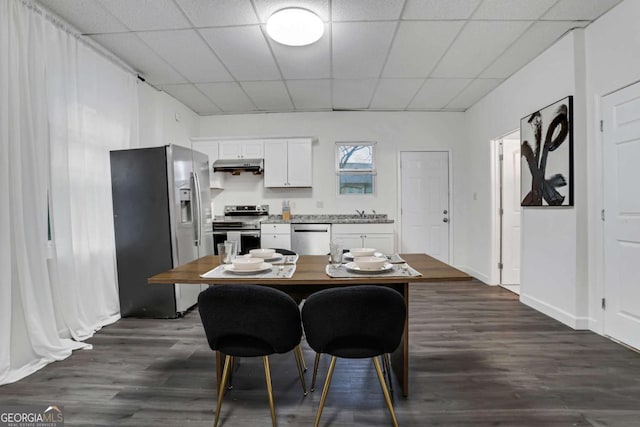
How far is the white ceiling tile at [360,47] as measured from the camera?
2.58 metres

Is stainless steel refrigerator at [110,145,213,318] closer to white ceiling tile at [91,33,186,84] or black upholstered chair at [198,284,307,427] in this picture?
white ceiling tile at [91,33,186,84]

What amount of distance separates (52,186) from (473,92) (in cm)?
486

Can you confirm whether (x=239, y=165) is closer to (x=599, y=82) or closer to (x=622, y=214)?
(x=599, y=82)

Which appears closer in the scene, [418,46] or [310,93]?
[418,46]

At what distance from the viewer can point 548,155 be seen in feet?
9.68

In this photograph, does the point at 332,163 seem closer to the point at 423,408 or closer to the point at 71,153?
the point at 71,153

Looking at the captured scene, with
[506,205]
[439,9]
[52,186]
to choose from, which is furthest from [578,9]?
[52,186]

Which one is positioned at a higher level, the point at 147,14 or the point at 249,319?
the point at 147,14

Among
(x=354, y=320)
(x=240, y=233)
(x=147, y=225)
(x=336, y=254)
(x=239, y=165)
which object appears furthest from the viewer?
(x=239, y=165)

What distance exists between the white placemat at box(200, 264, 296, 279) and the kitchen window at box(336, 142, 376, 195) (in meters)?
3.28

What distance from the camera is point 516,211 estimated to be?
4020mm

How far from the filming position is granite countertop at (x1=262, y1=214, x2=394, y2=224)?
4.35 metres

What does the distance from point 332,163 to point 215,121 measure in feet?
6.92

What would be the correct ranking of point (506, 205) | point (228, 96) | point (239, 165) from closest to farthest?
point (506, 205)
point (228, 96)
point (239, 165)
